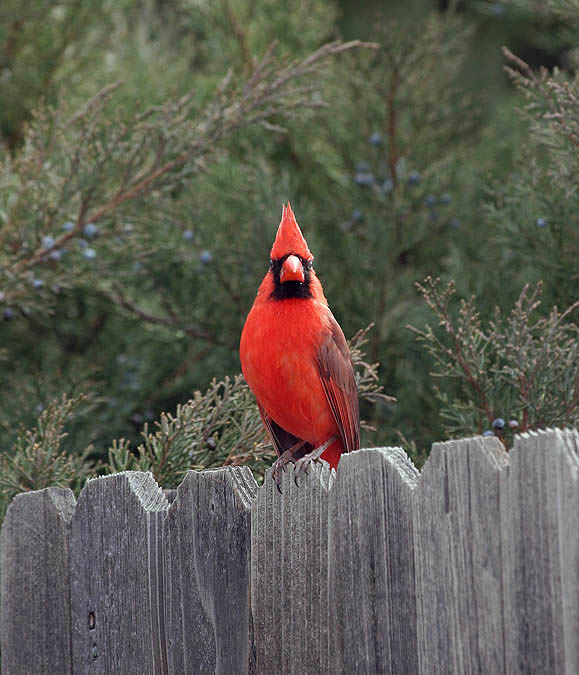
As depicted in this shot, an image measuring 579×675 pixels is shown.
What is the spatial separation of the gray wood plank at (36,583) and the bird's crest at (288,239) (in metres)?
0.97

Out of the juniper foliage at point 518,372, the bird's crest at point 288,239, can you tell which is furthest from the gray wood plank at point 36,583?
the juniper foliage at point 518,372

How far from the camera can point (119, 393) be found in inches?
168

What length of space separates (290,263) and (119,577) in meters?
1.04

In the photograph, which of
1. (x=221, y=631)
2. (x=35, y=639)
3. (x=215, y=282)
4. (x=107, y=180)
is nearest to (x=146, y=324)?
(x=215, y=282)

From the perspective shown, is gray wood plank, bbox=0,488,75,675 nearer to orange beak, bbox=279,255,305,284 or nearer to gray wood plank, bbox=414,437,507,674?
orange beak, bbox=279,255,305,284

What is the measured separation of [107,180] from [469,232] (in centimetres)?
183

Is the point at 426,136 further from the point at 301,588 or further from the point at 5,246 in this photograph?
the point at 301,588

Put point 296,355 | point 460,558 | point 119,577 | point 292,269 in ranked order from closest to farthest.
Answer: point 460,558, point 119,577, point 292,269, point 296,355

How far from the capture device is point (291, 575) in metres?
2.16

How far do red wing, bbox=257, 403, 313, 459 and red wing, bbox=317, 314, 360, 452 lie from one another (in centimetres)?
21

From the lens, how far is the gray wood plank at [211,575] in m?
2.29

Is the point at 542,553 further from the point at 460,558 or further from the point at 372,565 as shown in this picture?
the point at 372,565

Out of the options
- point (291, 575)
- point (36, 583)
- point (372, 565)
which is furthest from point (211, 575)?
point (36, 583)

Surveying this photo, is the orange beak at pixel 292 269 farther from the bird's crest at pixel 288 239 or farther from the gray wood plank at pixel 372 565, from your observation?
the gray wood plank at pixel 372 565
